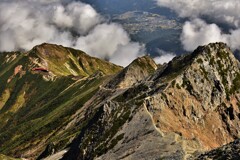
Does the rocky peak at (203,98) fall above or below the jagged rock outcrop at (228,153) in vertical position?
above

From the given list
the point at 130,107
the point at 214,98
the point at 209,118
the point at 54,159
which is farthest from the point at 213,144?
the point at 54,159

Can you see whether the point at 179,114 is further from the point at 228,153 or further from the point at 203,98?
the point at 228,153

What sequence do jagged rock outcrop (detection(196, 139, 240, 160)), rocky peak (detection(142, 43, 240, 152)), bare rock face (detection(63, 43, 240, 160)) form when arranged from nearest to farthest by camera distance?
jagged rock outcrop (detection(196, 139, 240, 160)), bare rock face (detection(63, 43, 240, 160)), rocky peak (detection(142, 43, 240, 152))

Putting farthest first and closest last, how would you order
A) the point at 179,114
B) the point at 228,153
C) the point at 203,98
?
the point at 203,98
the point at 179,114
the point at 228,153

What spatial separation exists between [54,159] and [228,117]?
7482cm

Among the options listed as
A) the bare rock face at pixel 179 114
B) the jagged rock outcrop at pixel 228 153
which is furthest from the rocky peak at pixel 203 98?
the jagged rock outcrop at pixel 228 153

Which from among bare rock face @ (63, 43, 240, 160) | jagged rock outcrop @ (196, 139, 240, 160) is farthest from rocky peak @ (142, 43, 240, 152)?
jagged rock outcrop @ (196, 139, 240, 160)

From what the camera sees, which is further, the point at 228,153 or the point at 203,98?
the point at 203,98

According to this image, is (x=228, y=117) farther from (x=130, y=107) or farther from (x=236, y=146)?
(x=236, y=146)

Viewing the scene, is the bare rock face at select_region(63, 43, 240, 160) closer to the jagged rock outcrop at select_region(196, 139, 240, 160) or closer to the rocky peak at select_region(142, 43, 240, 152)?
the rocky peak at select_region(142, 43, 240, 152)

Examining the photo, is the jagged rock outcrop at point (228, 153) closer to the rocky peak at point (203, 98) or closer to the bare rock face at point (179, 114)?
the bare rock face at point (179, 114)

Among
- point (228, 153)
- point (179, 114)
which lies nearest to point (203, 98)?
point (179, 114)

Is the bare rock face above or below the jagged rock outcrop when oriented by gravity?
A: above

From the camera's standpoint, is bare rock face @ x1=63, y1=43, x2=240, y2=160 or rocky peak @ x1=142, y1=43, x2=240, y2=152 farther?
rocky peak @ x1=142, y1=43, x2=240, y2=152
